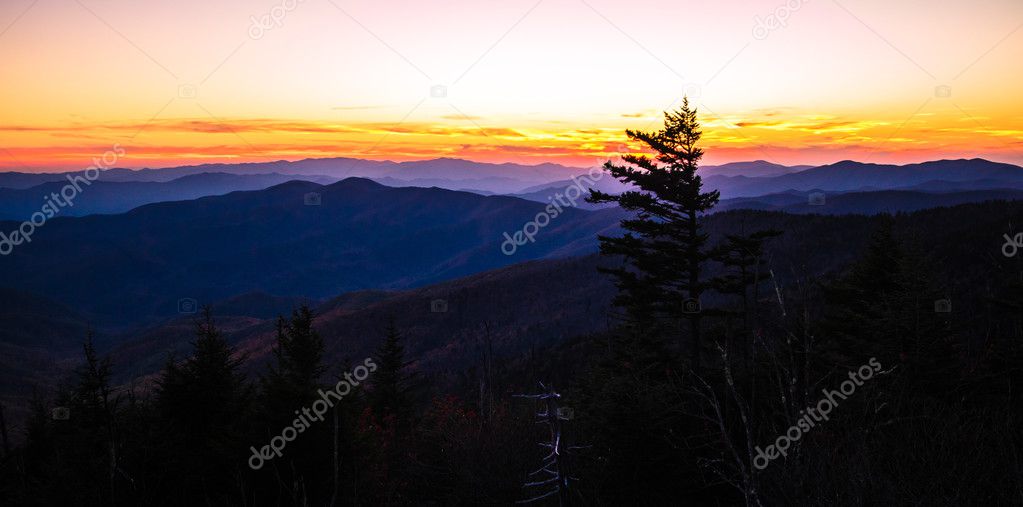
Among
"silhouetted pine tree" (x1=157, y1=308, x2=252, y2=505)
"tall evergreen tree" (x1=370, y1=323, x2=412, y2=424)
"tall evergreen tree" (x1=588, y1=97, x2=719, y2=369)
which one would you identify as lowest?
"tall evergreen tree" (x1=370, y1=323, x2=412, y2=424)

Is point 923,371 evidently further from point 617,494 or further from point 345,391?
point 345,391

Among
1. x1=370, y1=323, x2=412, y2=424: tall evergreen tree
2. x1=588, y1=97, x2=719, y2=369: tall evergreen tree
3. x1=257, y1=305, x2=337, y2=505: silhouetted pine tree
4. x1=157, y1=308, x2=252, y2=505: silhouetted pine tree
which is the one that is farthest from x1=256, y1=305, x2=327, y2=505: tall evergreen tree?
x1=370, y1=323, x2=412, y2=424: tall evergreen tree

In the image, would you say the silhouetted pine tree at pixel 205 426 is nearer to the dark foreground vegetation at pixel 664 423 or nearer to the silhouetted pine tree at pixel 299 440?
the dark foreground vegetation at pixel 664 423

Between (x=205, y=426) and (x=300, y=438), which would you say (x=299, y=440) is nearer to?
(x=300, y=438)

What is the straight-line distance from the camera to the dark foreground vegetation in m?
6.70

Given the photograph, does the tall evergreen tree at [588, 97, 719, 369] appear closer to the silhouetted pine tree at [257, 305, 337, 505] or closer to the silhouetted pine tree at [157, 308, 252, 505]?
the silhouetted pine tree at [257, 305, 337, 505]

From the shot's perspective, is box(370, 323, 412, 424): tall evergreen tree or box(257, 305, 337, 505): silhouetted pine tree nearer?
box(257, 305, 337, 505): silhouetted pine tree

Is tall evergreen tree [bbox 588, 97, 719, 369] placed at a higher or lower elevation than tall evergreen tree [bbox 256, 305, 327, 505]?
higher

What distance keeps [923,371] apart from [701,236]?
294 inches

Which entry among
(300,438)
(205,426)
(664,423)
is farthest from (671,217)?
(205,426)

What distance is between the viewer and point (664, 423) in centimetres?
1084

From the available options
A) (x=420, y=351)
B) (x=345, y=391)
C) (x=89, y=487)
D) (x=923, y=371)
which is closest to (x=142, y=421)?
(x=89, y=487)

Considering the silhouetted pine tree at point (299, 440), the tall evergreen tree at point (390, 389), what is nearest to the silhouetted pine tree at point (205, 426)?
the silhouetted pine tree at point (299, 440)

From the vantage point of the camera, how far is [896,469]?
691 centimetres
